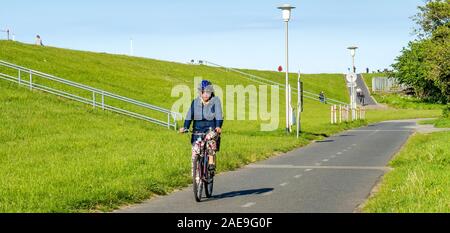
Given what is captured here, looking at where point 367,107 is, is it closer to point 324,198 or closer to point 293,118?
point 293,118

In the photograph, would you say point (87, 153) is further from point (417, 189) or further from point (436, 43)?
point (436, 43)

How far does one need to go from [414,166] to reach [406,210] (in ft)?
21.7

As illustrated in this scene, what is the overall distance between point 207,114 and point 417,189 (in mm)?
3603

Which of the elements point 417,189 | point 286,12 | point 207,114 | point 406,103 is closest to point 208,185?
point 207,114

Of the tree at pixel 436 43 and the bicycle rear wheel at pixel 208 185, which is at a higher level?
the tree at pixel 436 43

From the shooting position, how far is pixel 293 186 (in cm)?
1415

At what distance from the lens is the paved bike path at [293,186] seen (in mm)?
11300

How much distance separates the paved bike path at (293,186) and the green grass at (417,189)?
A: 42 cm

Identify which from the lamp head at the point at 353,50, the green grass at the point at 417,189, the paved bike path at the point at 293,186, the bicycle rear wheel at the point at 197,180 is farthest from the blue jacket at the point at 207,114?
the lamp head at the point at 353,50

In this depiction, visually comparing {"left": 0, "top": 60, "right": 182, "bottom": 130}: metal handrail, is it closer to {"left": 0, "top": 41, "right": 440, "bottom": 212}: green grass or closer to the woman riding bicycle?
{"left": 0, "top": 41, "right": 440, "bottom": 212}: green grass

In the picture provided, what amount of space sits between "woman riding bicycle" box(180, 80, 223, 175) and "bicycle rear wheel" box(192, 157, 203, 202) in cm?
12

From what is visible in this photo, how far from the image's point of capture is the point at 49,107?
33156mm

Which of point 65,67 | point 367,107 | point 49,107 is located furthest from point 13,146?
point 367,107

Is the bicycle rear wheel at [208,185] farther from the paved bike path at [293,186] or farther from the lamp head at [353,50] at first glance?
the lamp head at [353,50]
